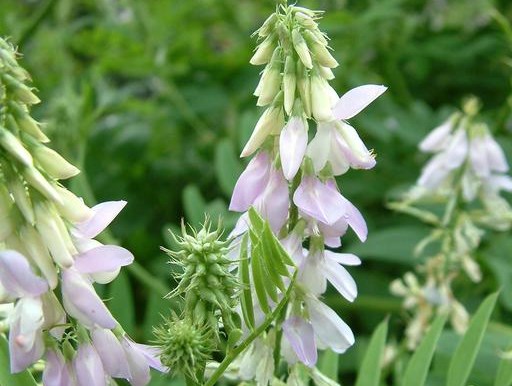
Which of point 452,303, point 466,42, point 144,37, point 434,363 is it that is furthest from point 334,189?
point 466,42

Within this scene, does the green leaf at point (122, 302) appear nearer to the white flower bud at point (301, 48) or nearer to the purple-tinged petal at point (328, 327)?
the purple-tinged petal at point (328, 327)

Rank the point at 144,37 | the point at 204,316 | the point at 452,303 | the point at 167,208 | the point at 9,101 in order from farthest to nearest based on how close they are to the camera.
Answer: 1. the point at 144,37
2. the point at 167,208
3. the point at 452,303
4. the point at 204,316
5. the point at 9,101

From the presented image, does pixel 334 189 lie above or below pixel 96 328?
above

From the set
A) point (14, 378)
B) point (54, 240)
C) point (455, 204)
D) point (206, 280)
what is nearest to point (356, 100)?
point (206, 280)

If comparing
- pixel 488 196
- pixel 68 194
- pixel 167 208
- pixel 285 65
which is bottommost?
pixel 167 208

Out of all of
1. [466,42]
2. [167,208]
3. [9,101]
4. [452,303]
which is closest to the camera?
[9,101]

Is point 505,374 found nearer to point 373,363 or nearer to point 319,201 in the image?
point 373,363

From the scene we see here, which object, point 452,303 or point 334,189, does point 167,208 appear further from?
point 334,189
